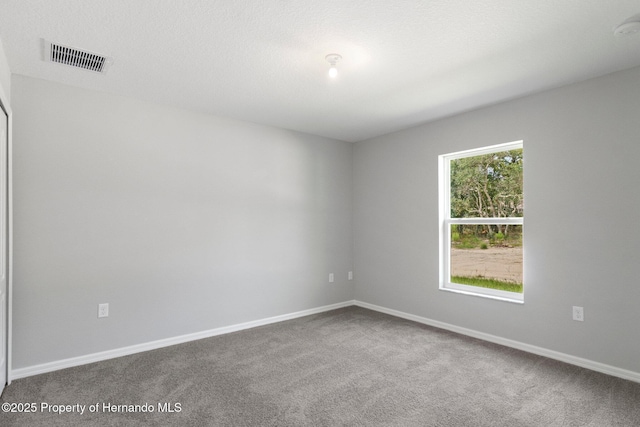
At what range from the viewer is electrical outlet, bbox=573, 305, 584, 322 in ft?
9.65

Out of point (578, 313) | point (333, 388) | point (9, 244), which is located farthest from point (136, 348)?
point (578, 313)

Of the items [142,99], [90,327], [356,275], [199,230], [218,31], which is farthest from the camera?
[356,275]

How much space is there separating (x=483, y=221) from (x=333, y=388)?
236 centimetres

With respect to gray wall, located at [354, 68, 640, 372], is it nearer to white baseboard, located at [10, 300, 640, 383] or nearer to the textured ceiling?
white baseboard, located at [10, 300, 640, 383]

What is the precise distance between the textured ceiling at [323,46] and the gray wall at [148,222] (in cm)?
38

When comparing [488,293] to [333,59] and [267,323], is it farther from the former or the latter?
[333,59]

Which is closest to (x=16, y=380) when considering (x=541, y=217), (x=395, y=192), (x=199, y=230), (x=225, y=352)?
(x=225, y=352)

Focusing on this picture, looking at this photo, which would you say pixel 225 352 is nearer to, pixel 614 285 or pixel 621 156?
pixel 614 285

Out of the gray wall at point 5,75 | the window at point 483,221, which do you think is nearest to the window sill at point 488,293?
the window at point 483,221

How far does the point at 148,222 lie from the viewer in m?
3.39

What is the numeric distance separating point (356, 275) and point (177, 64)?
11.6 feet

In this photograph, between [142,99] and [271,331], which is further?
[271,331]

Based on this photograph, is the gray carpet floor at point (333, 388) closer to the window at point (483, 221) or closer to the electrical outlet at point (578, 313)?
the electrical outlet at point (578, 313)

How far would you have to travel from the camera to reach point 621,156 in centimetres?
276
